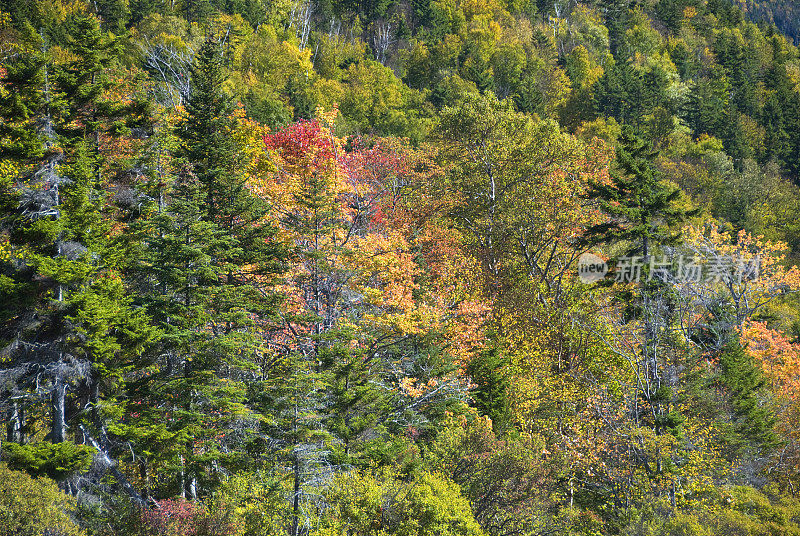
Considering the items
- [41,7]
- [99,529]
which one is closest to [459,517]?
[99,529]

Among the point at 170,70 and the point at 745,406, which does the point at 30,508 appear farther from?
the point at 170,70

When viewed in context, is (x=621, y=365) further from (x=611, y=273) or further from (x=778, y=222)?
(x=778, y=222)

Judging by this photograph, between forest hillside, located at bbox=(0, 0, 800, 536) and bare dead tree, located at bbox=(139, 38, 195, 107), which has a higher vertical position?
bare dead tree, located at bbox=(139, 38, 195, 107)

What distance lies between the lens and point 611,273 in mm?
27062

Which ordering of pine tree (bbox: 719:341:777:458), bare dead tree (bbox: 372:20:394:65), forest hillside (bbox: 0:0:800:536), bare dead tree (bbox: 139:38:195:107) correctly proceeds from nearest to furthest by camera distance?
forest hillside (bbox: 0:0:800:536)
pine tree (bbox: 719:341:777:458)
bare dead tree (bbox: 139:38:195:107)
bare dead tree (bbox: 372:20:394:65)

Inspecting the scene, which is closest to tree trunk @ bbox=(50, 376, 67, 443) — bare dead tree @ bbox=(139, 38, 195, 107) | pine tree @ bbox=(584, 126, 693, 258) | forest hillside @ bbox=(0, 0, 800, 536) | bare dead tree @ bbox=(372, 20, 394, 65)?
forest hillside @ bbox=(0, 0, 800, 536)

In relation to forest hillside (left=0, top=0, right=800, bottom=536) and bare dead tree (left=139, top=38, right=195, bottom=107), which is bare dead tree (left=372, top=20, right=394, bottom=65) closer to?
bare dead tree (left=139, top=38, right=195, bottom=107)

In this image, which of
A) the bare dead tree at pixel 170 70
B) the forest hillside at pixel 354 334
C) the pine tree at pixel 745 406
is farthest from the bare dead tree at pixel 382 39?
the pine tree at pixel 745 406

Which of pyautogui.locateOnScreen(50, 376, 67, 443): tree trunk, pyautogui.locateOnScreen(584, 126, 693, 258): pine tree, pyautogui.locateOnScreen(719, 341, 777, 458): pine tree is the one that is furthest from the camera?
pyautogui.locateOnScreen(584, 126, 693, 258): pine tree

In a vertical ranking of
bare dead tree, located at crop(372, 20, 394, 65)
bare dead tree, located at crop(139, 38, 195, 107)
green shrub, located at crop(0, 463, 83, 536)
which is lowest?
green shrub, located at crop(0, 463, 83, 536)

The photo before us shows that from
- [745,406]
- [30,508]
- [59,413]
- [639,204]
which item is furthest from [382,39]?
[30,508]

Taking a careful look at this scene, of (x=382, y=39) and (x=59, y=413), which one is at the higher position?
(x=382, y=39)

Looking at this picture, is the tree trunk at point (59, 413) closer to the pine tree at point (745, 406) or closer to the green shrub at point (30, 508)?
the green shrub at point (30, 508)

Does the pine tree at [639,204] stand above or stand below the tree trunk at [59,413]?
above
